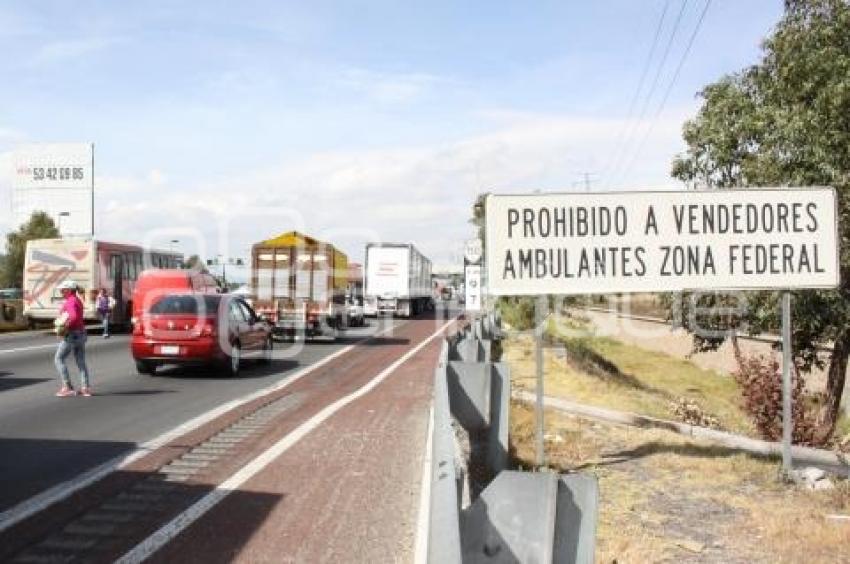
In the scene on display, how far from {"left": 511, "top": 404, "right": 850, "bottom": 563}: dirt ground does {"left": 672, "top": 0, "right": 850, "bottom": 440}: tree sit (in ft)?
16.0

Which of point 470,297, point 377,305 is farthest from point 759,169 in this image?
point 377,305

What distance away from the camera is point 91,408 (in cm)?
1273

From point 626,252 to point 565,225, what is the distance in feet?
1.93

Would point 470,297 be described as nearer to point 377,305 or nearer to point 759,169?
point 759,169

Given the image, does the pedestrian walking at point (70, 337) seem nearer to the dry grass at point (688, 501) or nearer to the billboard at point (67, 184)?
the dry grass at point (688, 501)

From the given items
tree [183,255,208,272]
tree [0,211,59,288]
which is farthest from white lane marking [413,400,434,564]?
tree [0,211,59,288]

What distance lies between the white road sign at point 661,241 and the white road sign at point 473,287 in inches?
640

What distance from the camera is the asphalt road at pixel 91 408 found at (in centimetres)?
869

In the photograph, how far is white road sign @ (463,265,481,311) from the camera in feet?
80.4

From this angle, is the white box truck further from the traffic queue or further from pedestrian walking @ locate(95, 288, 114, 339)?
pedestrian walking @ locate(95, 288, 114, 339)

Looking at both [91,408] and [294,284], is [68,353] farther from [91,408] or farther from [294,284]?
[294,284]

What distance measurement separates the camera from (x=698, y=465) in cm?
838

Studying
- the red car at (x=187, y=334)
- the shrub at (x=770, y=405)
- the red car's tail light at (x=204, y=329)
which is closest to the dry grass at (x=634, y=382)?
the shrub at (x=770, y=405)

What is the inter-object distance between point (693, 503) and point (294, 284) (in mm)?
21965
